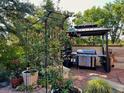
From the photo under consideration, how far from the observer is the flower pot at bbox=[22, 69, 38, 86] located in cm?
588

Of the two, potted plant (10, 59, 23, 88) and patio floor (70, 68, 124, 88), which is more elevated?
potted plant (10, 59, 23, 88)

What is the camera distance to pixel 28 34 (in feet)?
15.7

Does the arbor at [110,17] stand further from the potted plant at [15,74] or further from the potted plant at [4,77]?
the potted plant at [4,77]

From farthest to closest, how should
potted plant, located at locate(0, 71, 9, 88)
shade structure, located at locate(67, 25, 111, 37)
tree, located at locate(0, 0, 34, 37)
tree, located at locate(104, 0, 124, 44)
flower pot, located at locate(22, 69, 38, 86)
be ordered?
tree, located at locate(104, 0, 124, 44) < shade structure, located at locate(67, 25, 111, 37) < tree, located at locate(0, 0, 34, 37) < potted plant, located at locate(0, 71, 9, 88) < flower pot, located at locate(22, 69, 38, 86)

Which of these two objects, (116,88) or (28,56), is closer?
(28,56)

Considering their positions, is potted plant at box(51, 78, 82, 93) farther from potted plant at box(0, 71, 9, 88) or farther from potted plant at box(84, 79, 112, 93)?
potted plant at box(0, 71, 9, 88)

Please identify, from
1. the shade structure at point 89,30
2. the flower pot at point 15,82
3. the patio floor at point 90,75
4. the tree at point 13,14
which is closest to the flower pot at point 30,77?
the flower pot at point 15,82

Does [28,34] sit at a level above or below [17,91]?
above

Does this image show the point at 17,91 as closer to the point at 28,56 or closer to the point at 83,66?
the point at 28,56

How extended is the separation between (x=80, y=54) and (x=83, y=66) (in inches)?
24.4

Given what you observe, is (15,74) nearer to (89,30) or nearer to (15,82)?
(15,82)

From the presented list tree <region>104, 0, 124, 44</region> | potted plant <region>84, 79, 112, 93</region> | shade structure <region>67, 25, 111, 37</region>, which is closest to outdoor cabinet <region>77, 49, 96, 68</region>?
shade structure <region>67, 25, 111, 37</region>

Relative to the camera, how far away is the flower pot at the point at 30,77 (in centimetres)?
588

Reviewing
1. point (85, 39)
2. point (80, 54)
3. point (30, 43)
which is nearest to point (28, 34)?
point (30, 43)
